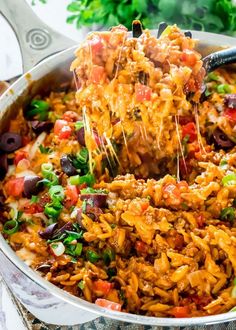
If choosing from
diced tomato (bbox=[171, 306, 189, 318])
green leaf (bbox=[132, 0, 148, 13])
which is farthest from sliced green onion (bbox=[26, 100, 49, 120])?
diced tomato (bbox=[171, 306, 189, 318])

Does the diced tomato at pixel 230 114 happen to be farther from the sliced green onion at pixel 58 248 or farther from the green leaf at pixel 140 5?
the green leaf at pixel 140 5

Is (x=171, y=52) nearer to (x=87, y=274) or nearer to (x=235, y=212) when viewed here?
(x=235, y=212)

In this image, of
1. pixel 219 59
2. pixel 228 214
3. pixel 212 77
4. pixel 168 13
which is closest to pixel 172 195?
pixel 228 214

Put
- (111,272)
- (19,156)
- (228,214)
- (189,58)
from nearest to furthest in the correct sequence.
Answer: (111,272) → (228,214) → (189,58) → (19,156)

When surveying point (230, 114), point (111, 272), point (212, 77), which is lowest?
point (111, 272)

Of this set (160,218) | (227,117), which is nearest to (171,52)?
(227,117)

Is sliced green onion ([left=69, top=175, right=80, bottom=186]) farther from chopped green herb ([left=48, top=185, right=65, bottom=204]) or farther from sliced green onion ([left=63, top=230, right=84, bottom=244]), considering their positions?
sliced green onion ([left=63, top=230, right=84, bottom=244])

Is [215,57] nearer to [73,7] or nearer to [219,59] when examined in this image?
[219,59]
